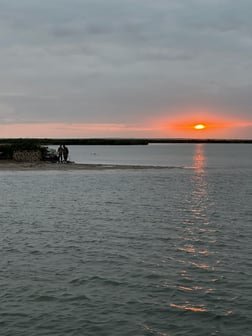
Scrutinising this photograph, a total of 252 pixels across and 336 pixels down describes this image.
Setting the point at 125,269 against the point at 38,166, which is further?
the point at 38,166

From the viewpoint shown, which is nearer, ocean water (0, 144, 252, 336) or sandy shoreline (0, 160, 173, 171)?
ocean water (0, 144, 252, 336)

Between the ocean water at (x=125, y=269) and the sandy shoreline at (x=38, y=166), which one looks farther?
the sandy shoreline at (x=38, y=166)

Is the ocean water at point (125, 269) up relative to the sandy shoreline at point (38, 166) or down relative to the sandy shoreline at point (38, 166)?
down

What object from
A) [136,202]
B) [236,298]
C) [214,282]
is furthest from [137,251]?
[136,202]

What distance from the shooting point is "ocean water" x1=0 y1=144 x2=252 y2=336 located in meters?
Result: 10.4

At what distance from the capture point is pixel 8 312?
10828 millimetres

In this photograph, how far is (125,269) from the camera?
46.5 feet

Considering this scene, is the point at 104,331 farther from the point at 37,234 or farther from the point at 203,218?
the point at 203,218

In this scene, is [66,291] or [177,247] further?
[177,247]

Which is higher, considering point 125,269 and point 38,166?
point 38,166

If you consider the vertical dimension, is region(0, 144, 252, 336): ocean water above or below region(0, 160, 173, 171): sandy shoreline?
below

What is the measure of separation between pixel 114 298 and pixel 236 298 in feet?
9.84

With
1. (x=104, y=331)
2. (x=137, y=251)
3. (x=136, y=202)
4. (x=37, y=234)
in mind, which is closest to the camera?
(x=104, y=331)

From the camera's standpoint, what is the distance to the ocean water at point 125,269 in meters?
10.4
